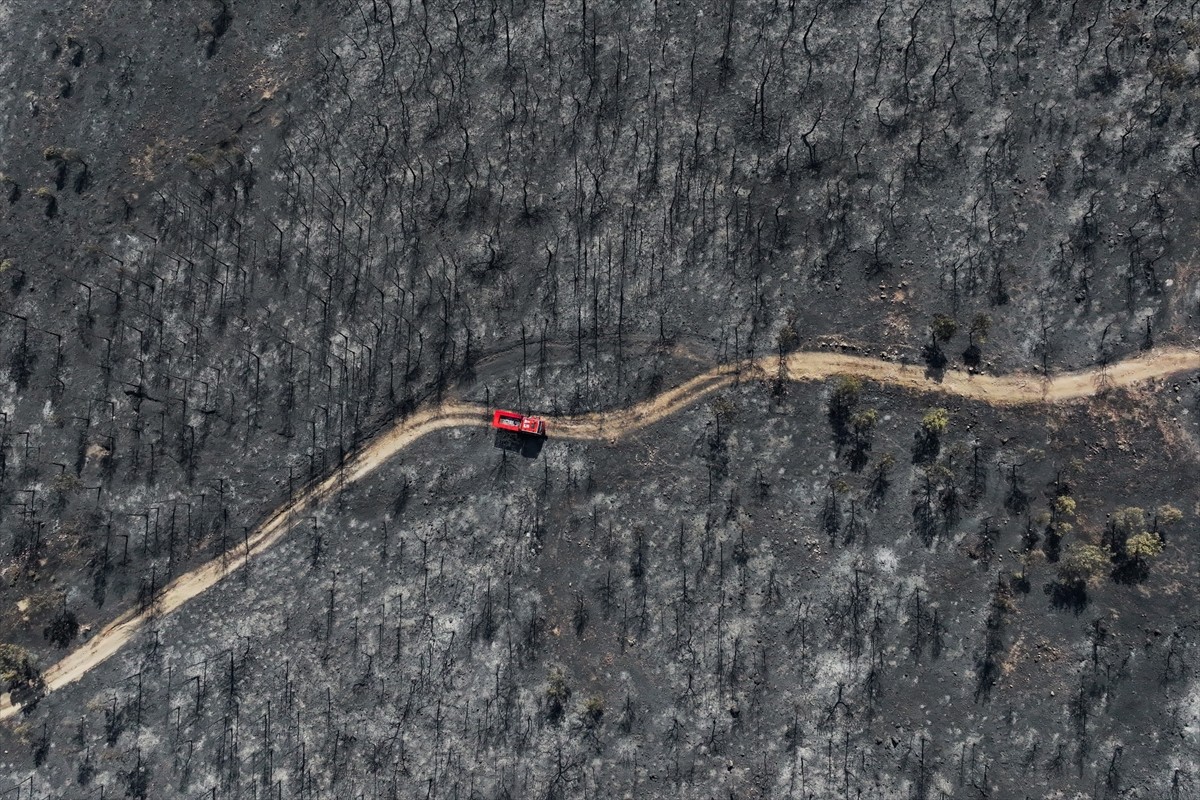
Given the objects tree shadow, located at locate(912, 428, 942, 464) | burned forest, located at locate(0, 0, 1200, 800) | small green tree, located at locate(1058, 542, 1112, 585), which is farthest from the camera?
tree shadow, located at locate(912, 428, 942, 464)

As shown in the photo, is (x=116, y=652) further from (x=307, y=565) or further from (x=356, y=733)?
(x=356, y=733)

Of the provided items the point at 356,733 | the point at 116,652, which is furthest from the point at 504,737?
the point at 116,652

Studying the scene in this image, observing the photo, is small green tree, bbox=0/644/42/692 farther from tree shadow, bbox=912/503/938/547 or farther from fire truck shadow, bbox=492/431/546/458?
tree shadow, bbox=912/503/938/547

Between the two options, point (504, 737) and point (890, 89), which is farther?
point (890, 89)

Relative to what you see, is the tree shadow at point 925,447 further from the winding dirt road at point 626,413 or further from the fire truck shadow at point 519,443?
the fire truck shadow at point 519,443

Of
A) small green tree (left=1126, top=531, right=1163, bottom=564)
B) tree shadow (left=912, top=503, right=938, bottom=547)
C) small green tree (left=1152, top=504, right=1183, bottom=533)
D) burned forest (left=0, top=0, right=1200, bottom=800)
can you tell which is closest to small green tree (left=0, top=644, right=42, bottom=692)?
burned forest (left=0, top=0, right=1200, bottom=800)

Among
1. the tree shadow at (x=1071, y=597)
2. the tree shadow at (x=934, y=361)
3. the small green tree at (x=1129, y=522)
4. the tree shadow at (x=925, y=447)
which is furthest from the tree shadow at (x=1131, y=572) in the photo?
the tree shadow at (x=934, y=361)
